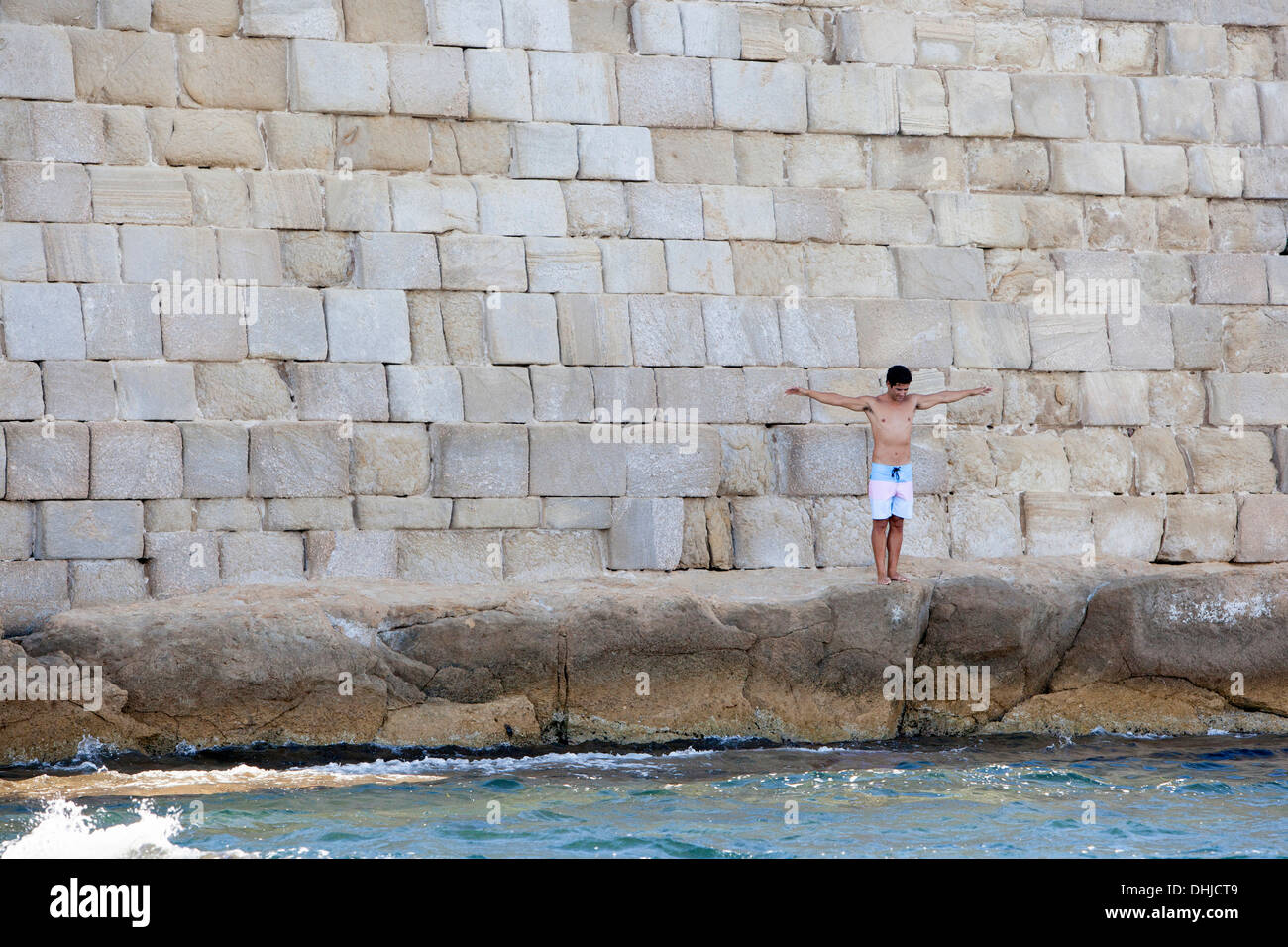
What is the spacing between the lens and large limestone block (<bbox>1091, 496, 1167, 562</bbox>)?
34.8 ft

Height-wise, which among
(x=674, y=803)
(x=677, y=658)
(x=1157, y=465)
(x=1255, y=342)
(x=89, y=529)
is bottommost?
(x=674, y=803)

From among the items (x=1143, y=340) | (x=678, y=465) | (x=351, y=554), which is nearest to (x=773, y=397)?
(x=678, y=465)

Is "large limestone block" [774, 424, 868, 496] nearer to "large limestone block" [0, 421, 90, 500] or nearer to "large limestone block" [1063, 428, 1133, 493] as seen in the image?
"large limestone block" [1063, 428, 1133, 493]

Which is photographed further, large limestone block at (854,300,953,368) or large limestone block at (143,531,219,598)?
large limestone block at (854,300,953,368)

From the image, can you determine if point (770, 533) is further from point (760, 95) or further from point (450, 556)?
point (760, 95)

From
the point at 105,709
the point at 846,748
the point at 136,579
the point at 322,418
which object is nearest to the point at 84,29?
the point at 322,418

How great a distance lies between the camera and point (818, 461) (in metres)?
10.2

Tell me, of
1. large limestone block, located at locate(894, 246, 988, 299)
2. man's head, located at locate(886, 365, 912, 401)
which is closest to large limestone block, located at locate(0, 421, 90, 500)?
man's head, located at locate(886, 365, 912, 401)

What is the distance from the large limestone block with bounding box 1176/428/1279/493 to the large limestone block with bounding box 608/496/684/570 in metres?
3.69

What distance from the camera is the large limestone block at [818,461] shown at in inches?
401

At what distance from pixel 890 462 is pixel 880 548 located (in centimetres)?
53

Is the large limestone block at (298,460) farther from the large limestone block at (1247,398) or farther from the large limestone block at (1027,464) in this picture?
the large limestone block at (1247,398)

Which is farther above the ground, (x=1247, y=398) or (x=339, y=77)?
(x=339, y=77)

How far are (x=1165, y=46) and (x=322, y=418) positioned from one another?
6457mm
